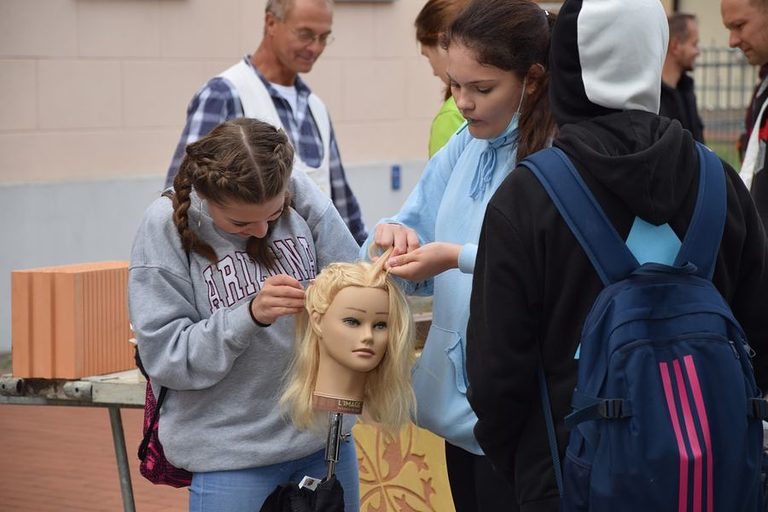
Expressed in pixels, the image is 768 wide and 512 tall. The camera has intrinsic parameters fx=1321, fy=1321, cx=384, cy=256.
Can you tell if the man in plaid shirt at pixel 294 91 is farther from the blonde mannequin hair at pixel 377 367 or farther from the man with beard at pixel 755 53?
the blonde mannequin hair at pixel 377 367

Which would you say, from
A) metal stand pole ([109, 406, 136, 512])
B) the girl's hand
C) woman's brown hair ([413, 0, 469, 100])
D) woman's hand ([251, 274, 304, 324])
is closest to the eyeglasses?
woman's brown hair ([413, 0, 469, 100])

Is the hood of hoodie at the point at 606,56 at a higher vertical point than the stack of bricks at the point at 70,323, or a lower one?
higher

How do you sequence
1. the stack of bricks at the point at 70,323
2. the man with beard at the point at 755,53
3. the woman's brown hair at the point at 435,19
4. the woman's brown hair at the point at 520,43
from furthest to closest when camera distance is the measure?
the man with beard at the point at 755,53
the woman's brown hair at the point at 435,19
the stack of bricks at the point at 70,323
the woman's brown hair at the point at 520,43

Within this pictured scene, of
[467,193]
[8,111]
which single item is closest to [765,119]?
[467,193]

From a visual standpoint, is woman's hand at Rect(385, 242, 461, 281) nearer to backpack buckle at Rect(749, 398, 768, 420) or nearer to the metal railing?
backpack buckle at Rect(749, 398, 768, 420)

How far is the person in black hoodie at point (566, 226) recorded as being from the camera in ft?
7.64

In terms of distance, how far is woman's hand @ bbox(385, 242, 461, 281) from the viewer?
276 centimetres

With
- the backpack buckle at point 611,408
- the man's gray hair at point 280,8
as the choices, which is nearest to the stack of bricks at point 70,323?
the man's gray hair at point 280,8

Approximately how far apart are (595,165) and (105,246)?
6564 millimetres

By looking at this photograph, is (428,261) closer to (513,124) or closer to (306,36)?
(513,124)

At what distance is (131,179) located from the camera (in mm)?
8656

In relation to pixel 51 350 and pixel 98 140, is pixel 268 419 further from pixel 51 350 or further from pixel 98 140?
pixel 98 140

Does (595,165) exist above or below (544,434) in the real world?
above

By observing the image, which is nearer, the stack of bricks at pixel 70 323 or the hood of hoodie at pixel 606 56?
the hood of hoodie at pixel 606 56
